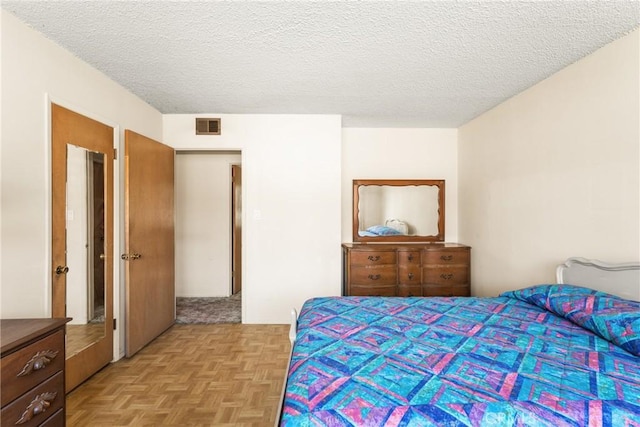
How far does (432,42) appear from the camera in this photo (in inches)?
79.5

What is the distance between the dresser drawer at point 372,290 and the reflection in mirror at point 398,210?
764 mm

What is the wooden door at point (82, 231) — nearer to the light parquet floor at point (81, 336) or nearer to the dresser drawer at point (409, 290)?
the light parquet floor at point (81, 336)

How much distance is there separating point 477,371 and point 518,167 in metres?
2.26

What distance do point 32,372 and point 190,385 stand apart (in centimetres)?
122

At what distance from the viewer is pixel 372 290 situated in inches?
140

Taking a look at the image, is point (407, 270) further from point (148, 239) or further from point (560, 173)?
point (148, 239)

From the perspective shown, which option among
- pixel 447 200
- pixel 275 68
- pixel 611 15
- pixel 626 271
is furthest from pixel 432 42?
pixel 447 200

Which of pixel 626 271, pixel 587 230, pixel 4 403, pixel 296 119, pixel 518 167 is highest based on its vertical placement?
pixel 296 119

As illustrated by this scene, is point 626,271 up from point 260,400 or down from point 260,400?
up

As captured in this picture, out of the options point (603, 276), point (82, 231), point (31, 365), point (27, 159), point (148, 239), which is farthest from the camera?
point (148, 239)

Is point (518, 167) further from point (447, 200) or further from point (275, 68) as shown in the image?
point (275, 68)

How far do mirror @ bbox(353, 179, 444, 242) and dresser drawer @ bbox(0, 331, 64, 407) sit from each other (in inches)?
123

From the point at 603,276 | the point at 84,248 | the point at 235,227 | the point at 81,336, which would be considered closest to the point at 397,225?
the point at 603,276

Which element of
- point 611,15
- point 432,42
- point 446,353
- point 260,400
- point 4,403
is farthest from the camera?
point 260,400
